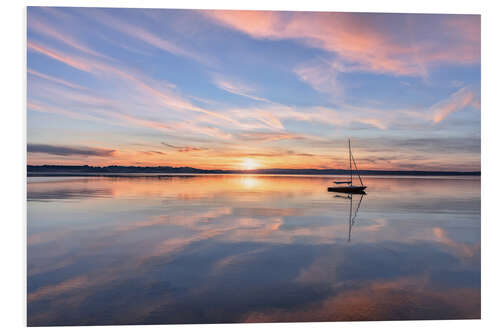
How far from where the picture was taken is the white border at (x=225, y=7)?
4.41 meters

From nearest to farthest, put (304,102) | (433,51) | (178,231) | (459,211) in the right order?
(433,51) → (178,231) → (304,102) → (459,211)

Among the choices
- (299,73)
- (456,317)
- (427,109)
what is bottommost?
(456,317)

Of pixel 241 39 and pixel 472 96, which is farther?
pixel 241 39

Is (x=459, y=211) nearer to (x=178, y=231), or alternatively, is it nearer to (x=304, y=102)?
(x=304, y=102)

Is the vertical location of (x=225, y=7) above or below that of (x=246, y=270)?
above

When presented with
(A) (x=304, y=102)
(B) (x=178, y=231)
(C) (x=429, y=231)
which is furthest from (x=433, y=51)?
(B) (x=178, y=231)

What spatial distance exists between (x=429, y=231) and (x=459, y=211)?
456 centimetres

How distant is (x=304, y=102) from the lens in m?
9.52

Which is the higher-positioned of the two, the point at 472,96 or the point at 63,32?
the point at 63,32

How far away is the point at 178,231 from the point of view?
8414 millimetres

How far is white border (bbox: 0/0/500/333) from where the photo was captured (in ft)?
14.5

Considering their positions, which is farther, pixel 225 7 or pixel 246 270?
pixel 225 7

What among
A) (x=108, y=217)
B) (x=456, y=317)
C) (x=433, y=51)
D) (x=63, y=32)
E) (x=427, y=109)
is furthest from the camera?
(x=108, y=217)

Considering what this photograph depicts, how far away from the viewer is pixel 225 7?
18.9 feet
